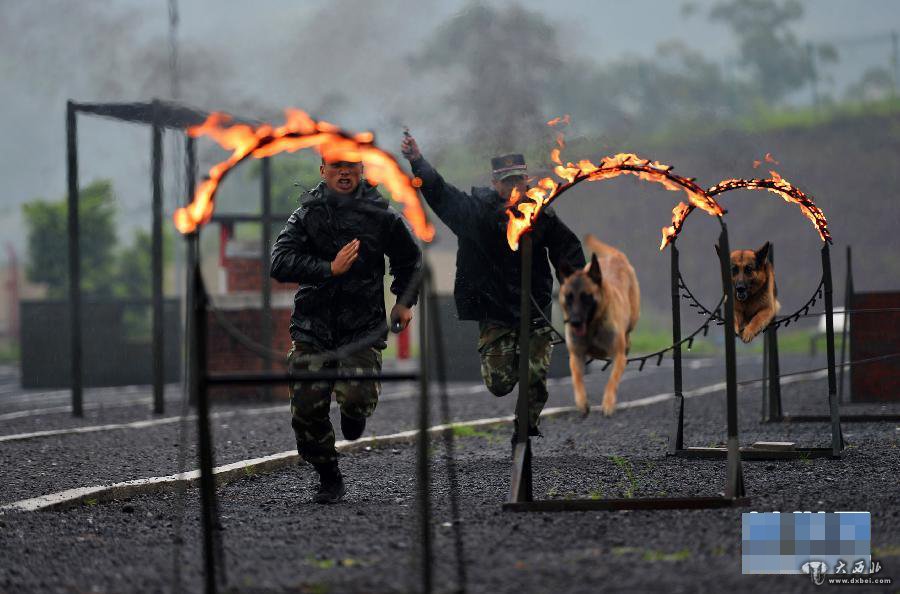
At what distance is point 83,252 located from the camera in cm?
4697

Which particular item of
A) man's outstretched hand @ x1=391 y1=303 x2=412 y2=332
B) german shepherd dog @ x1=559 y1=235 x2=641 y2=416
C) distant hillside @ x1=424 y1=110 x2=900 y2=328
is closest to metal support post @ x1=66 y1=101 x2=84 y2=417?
german shepherd dog @ x1=559 y1=235 x2=641 y2=416

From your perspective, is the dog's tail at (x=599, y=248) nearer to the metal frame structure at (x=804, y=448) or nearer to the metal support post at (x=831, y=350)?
the metal frame structure at (x=804, y=448)

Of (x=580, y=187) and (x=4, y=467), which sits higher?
(x=580, y=187)

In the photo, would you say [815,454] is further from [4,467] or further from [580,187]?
[580,187]

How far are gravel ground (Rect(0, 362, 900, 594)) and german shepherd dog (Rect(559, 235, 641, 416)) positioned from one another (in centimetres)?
Result: 77

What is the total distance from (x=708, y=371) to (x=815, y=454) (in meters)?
16.8

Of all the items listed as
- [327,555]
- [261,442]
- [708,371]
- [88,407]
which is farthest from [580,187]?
[327,555]

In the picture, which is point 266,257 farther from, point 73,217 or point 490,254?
point 490,254

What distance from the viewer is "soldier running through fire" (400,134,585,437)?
31.1ft

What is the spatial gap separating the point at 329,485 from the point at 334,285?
1.33 metres

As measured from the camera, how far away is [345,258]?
816 cm

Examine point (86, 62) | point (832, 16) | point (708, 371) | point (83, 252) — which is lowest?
point (708, 371)

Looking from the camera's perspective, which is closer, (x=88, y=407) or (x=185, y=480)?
(x=185, y=480)

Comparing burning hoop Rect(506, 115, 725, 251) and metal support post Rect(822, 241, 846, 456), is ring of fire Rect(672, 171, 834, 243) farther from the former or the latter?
burning hoop Rect(506, 115, 725, 251)
